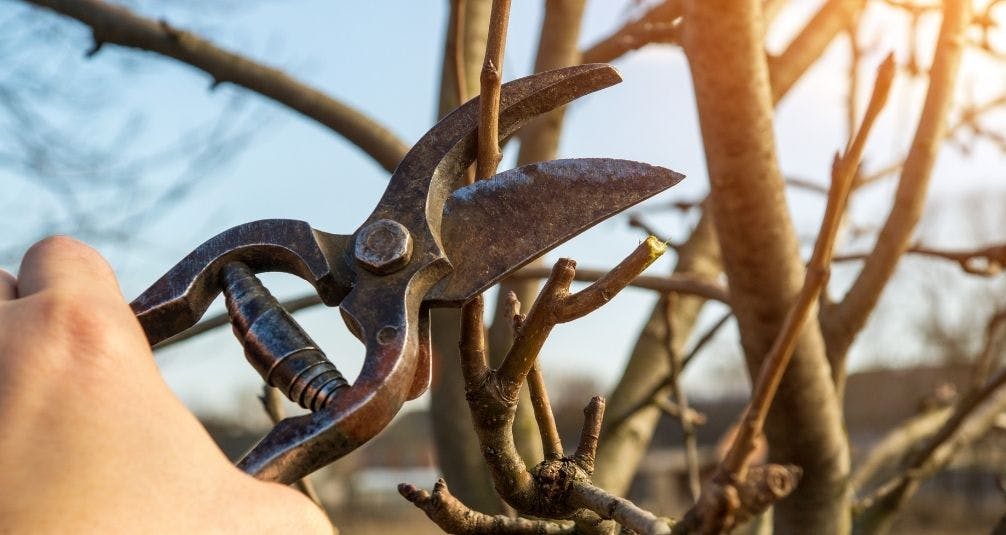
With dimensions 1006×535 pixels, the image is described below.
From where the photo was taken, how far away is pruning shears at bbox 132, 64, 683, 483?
4.20 ft

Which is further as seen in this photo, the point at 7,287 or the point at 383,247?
the point at 383,247

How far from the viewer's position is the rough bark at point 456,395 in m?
2.91

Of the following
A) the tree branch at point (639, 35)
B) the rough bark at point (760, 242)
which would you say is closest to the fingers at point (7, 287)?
the rough bark at point (760, 242)

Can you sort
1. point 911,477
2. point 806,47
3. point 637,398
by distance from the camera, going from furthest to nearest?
1. point 637,398
2. point 806,47
3. point 911,477

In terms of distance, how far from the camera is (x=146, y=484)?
912 millimetres

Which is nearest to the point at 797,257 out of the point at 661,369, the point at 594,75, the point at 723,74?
the point at 723,74

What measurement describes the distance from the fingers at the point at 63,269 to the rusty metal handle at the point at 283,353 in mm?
190

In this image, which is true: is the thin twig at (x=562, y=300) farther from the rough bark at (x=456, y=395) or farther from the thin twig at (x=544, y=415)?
the rough bark at (x=456, y=395)

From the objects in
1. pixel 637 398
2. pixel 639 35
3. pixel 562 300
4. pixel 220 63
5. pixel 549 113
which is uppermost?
pixel 639 35

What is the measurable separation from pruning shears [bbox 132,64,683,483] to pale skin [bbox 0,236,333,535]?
0.85 feet

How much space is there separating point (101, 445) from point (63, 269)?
0.83 ft

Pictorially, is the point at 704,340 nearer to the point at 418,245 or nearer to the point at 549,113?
the point at 549,113

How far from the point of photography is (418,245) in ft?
4.52

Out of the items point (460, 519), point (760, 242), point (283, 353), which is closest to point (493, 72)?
point (283, 353)
